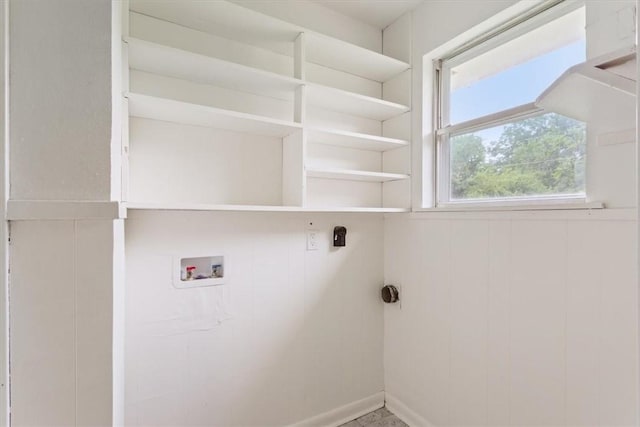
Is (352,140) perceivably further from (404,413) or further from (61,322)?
(404,413)

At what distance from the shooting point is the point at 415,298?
1.93 metres

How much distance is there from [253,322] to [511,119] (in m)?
1.69

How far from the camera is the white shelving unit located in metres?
1.38

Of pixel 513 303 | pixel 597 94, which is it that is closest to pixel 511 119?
pixel 597 94

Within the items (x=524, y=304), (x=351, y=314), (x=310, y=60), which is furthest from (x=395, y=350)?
(x=310, y=60)

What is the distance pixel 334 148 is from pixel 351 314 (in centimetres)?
108

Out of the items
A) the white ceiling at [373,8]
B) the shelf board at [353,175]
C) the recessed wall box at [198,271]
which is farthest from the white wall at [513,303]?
the recessed wall box at [198,271]

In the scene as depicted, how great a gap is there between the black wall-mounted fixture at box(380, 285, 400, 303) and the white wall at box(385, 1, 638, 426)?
48mm

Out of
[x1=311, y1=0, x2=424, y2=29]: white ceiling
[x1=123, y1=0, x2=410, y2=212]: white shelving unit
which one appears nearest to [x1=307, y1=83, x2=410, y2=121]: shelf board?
[x1=123, y1=0, x2=410, y2=212]: white shelving unit

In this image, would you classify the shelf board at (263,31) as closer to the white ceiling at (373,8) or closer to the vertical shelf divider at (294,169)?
the white ceiling at (373,8)

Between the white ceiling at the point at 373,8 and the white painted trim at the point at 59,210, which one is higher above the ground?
the white ceiling at the point at 373,8

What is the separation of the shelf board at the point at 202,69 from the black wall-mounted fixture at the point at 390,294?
137cm

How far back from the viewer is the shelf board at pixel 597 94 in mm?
617

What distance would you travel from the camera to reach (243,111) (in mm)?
1642
